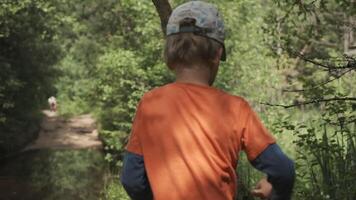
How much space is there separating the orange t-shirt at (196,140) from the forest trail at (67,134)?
24.0 metres

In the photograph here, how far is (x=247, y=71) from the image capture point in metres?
14.8

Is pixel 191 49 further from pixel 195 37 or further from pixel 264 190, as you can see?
pixel 264 190

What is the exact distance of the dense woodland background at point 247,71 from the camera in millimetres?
5004

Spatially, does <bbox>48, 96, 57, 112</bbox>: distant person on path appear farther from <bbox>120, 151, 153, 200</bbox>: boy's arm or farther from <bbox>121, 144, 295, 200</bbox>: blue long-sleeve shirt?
<bbox>121, 144, 295, 200</bbox>: blue long-sleeve shirt

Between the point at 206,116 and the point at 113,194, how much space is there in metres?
9.77

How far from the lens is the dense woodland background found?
197 inches

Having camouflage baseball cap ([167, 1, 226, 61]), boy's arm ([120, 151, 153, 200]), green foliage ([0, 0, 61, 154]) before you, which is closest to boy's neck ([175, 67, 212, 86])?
camouflage baseball cap ([167, 1, 226, 61])

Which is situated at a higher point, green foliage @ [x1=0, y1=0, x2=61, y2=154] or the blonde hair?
the blonde hair

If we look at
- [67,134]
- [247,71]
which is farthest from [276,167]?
[67,134]

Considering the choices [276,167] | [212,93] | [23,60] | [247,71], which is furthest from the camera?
[23,60]

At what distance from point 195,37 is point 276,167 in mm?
568

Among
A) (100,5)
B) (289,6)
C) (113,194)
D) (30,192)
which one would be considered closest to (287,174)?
(289,6)

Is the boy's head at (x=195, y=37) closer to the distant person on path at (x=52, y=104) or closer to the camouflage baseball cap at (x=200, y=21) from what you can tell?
the camouflage baseball cap at (x=200, y=21)

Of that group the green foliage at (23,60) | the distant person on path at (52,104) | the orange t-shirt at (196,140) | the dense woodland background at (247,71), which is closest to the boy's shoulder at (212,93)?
the orange t-shirt at (196,140)
